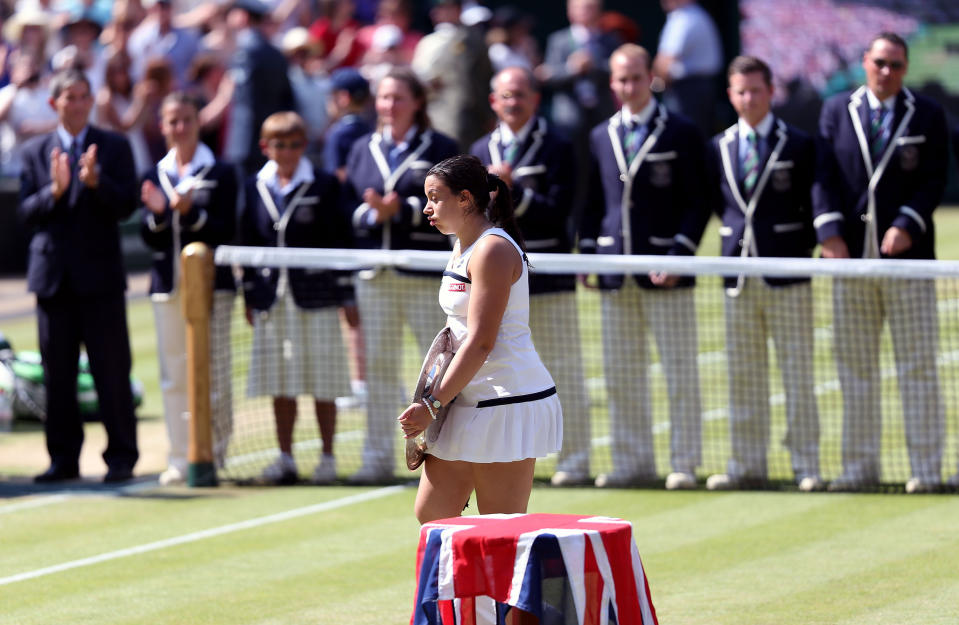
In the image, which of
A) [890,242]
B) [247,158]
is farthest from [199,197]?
[247,158]

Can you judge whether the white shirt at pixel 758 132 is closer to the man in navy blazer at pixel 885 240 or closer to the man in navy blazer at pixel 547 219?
the man in navy blazer at pixel 885 240

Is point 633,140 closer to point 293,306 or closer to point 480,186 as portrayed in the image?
Result: point 293,306

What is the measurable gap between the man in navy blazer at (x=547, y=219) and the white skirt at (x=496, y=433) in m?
4.11

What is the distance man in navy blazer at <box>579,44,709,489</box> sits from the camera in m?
10.7

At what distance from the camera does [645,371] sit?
10.9 metres

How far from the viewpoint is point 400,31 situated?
70.1 feet

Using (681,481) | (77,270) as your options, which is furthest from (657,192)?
(77,270)

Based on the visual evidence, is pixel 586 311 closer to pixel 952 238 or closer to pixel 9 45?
pixel 952 238

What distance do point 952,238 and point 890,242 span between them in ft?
35.5

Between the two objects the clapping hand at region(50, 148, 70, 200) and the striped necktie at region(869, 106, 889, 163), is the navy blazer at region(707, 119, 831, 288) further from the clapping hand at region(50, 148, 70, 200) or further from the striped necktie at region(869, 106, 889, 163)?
the clapping hand at region(50, 148, 70, 200)

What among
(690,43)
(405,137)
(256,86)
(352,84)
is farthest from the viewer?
(690,43)

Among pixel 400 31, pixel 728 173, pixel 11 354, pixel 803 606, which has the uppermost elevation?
pixel 400 31

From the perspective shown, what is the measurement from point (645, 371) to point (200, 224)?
3.05 meters

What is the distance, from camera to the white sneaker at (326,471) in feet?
36.8
